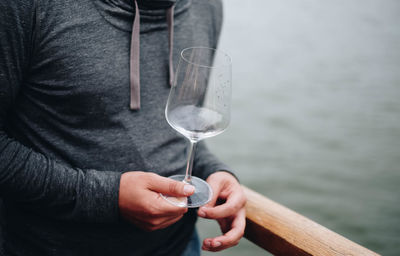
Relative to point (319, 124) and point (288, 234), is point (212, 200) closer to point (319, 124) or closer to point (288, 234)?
point (288, 234)

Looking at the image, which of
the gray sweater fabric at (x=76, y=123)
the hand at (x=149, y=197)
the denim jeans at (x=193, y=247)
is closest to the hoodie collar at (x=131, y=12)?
the gray sweater fabric at (x=76, y=123)

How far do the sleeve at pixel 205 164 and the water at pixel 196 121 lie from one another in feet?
0.81

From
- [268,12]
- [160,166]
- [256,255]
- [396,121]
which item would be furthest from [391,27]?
[160,166]

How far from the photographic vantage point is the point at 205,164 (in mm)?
1044

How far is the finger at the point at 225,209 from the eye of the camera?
81 cm

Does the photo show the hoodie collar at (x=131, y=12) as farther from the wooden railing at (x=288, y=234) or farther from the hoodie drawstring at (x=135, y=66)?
the wooden railing at (x=288, y=234)

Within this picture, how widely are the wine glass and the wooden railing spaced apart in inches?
6.0

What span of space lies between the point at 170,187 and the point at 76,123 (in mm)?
268

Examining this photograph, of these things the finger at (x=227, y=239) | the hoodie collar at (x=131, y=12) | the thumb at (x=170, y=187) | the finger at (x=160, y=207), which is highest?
the hoodie collar at (x=131, y=12)

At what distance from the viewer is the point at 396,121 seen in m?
3.84

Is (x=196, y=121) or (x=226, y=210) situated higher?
(x=196, y=121)

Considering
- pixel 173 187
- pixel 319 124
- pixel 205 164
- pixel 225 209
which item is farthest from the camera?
pixel 319 124

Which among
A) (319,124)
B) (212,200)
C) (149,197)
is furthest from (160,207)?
(319,124)

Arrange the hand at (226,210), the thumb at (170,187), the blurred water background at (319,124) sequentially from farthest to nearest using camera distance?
the blurred water background at (319,124), the hand at (226,210), the thumb at (170,187)
